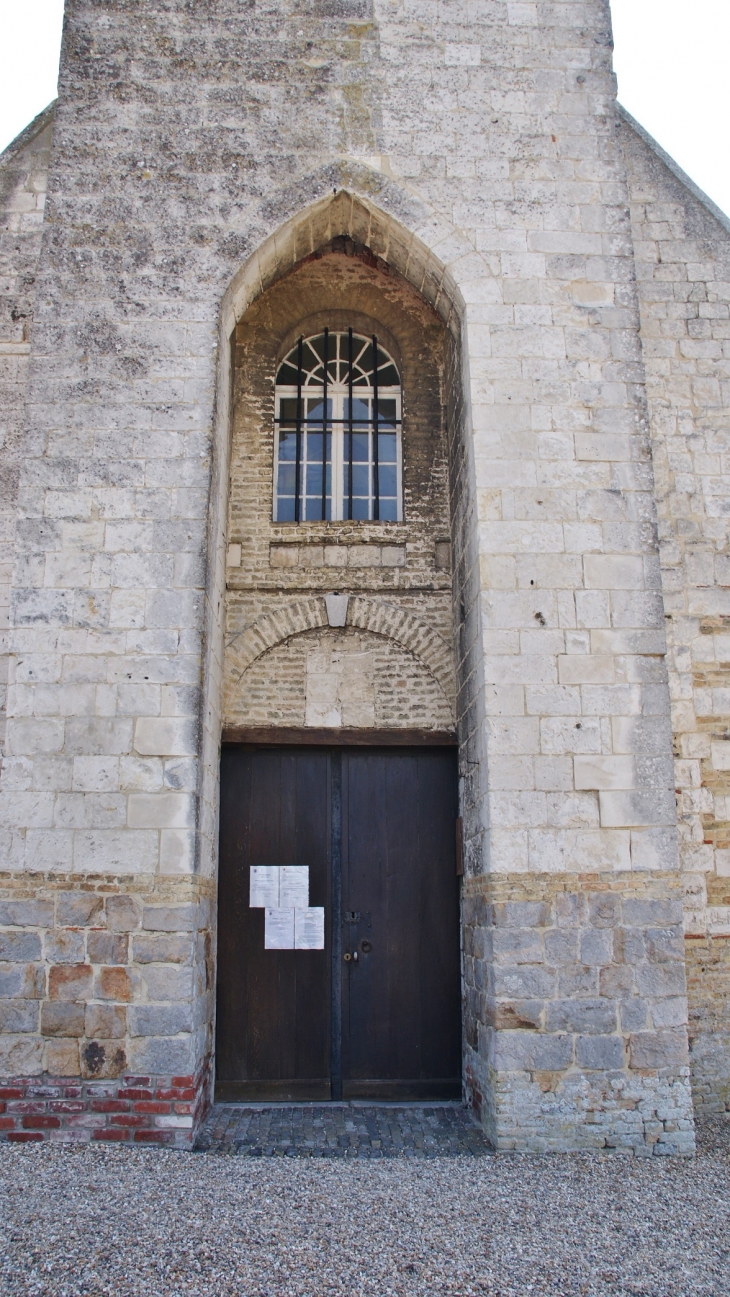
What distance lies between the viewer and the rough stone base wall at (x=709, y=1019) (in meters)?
5.30

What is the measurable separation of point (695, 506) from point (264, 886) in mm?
3799

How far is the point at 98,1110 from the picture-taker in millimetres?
4559

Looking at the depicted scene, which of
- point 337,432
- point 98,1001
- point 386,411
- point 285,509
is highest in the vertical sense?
point 386,411

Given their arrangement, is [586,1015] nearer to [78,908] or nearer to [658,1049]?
[658,1049]

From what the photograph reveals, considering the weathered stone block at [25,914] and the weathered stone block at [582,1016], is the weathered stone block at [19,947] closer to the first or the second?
the weathered stone block at [25,914]

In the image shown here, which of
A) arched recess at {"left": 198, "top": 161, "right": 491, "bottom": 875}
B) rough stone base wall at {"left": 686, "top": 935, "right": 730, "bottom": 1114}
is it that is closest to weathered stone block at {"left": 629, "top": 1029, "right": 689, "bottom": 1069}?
rough stone base wall at {"left": 686, "top": 935, "right": 730, "bottom": 1114}

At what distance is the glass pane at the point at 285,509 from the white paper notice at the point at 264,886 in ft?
8.01

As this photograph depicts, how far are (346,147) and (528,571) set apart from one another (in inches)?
120

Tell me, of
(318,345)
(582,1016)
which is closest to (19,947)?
(582,1016)

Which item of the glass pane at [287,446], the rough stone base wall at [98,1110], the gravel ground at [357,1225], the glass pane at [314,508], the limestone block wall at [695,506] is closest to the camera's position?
the gravel ground at [357,1225]

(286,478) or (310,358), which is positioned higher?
(310,358)

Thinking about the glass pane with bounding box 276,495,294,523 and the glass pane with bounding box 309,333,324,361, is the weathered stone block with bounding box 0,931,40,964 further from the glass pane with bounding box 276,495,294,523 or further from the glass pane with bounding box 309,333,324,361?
the glass pane with bounding box 309,333,324,361

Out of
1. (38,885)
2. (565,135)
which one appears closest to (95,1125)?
(38,885)

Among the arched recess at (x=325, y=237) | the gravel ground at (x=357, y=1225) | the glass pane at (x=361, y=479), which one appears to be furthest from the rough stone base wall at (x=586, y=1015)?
the glass pane at (x=361, y=479)
